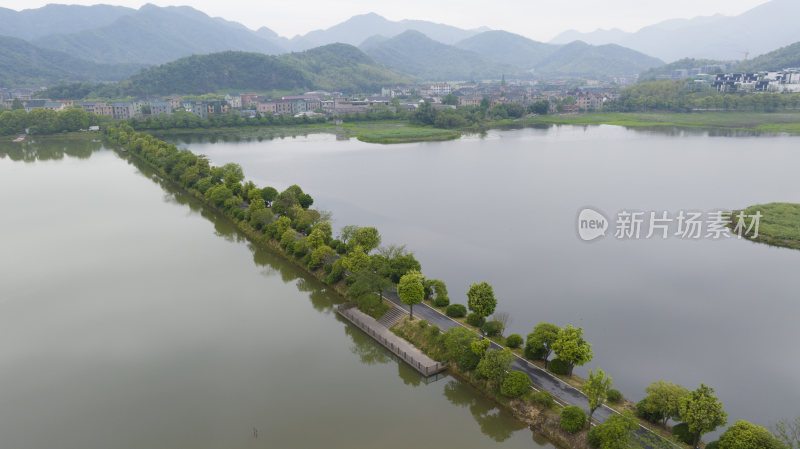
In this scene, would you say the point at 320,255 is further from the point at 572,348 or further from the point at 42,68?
the point at 42,68

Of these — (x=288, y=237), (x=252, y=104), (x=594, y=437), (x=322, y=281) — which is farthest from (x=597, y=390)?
(x=252, y=104)

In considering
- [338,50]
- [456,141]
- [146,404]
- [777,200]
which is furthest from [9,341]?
[338,50]

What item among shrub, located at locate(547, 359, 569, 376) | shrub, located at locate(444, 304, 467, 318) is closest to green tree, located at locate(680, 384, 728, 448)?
shrub, located at locate(547, 359, 569, 376)

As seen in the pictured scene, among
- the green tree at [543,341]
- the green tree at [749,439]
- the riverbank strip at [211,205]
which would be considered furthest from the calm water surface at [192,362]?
the green tree at [749,439]

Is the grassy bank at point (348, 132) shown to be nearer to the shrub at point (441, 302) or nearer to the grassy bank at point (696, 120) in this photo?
the grassy bank at point (696, 120)

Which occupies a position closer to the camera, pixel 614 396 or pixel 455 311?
pixel 614 396

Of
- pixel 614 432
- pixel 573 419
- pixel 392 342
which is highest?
pixel 614 432

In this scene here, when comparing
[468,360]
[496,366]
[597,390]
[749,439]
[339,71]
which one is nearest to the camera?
[749,439]
